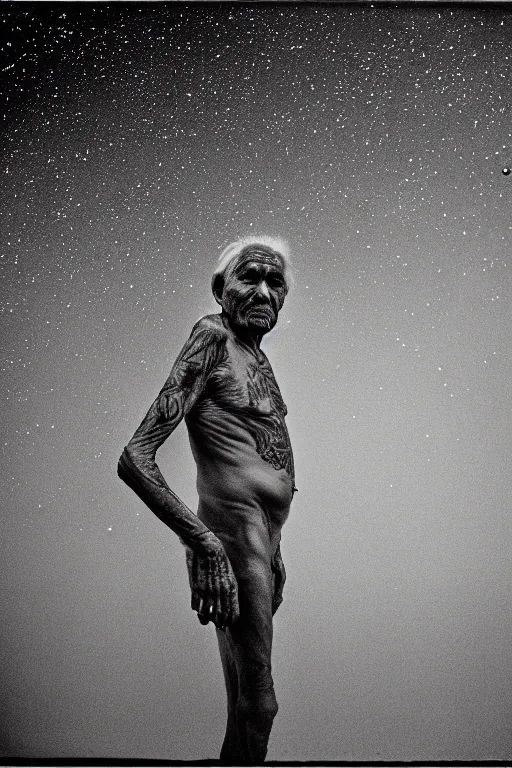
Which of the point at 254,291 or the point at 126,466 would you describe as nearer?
the point at 126,466

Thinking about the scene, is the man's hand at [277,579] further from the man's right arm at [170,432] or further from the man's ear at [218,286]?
the man's ear at [218,286]

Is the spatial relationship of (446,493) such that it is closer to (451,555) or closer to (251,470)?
(451,555)

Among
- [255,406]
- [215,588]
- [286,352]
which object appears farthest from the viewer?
[286,352]

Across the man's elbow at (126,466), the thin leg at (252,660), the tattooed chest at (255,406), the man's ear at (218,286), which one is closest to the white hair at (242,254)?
the man's ear at (218,286)

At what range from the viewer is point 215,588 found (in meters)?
0.97

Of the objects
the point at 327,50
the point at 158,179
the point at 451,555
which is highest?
the point at 327,50

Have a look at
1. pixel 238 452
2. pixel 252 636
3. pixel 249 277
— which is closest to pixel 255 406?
pixel 238 452

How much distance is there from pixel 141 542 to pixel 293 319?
0.44m

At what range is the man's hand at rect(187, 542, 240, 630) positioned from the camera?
969mm

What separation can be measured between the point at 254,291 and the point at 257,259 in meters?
0.05

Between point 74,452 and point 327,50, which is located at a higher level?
point 327,50

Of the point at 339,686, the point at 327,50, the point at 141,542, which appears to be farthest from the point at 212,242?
the point at 339,686

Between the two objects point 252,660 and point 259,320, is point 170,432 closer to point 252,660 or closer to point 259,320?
point 259,320

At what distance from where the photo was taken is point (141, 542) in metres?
1.28
